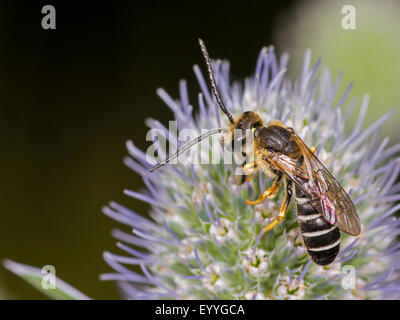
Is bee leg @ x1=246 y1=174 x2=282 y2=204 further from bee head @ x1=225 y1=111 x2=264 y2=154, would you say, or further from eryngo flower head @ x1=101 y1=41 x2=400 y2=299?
bee head @ x1=225 y1=111 x2=264 y2=154

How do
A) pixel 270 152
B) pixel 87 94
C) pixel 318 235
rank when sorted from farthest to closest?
pixel 87 94 → pixel 270 152 → pixel 318 235

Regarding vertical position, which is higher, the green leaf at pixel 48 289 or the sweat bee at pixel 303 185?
the sweat bee at pixel 303 185

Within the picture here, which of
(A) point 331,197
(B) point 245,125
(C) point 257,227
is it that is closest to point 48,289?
(C) point 257,227

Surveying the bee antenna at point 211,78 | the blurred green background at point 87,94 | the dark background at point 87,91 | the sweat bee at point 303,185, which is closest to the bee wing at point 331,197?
Result: the sweat bee at point 303,185

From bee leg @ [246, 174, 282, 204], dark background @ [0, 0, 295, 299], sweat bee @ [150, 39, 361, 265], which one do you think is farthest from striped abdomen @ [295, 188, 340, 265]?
dark background @ [0, 0, 295, 299]

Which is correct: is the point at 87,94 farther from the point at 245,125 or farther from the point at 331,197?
the point at 331,197

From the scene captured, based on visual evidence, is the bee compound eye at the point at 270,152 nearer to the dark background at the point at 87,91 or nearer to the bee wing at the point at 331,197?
the bee wing at the point at 331,197

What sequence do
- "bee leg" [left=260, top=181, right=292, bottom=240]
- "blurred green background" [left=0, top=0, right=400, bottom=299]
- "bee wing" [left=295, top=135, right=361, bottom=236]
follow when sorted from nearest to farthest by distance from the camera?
"bee wing" [left=295, top=135, right=361, bottom=236], "bee leg" [left=260, top=181, right=292, bottom=240], "blurred green background" [left=0, top=0, right=400, bottom=299]

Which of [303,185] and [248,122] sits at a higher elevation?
[248,122]

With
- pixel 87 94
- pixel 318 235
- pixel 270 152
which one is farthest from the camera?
pixel 87 94
